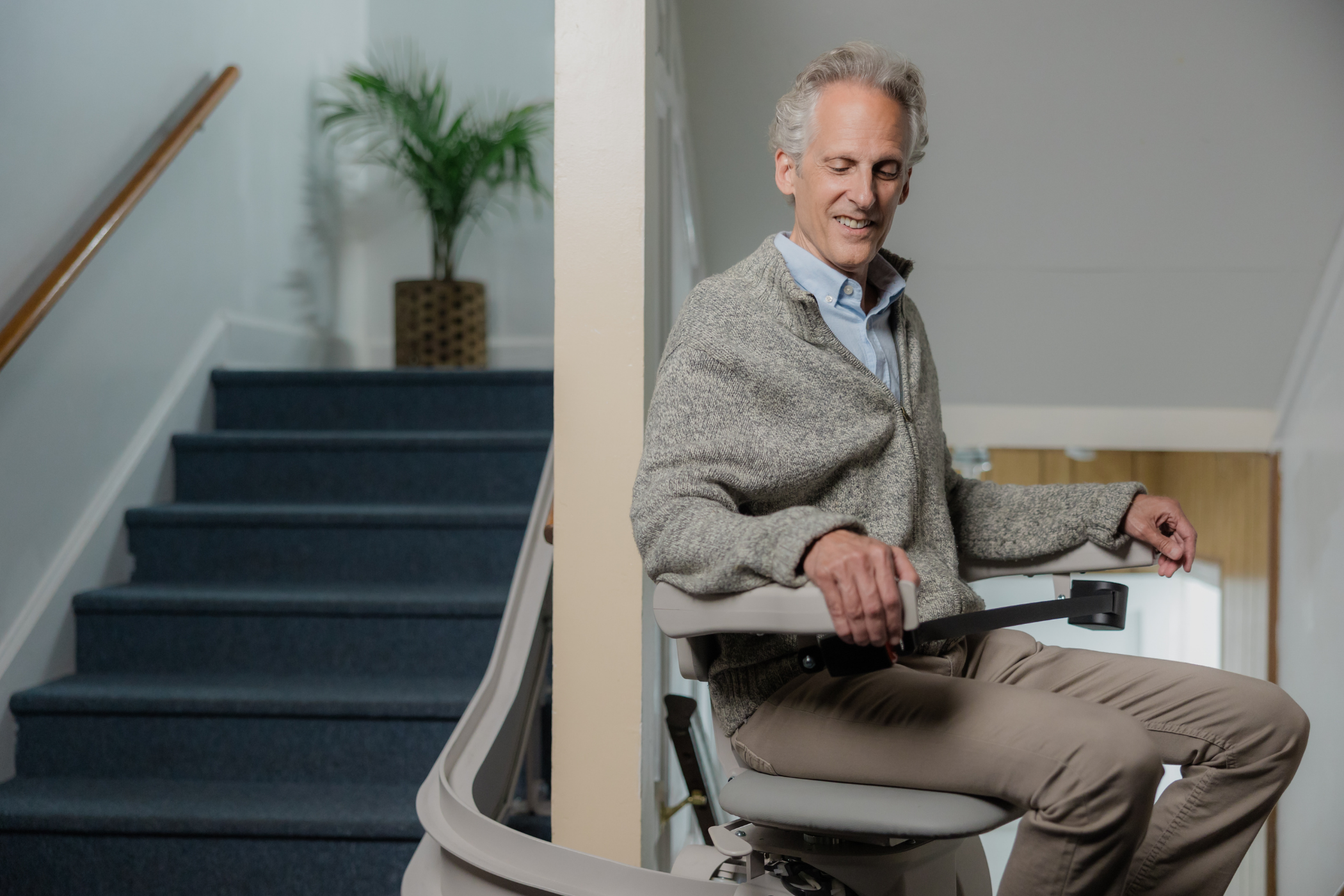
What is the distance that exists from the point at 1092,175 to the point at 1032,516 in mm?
1218

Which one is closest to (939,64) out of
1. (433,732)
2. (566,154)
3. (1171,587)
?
(566,154)

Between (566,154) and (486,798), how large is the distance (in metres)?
0.93

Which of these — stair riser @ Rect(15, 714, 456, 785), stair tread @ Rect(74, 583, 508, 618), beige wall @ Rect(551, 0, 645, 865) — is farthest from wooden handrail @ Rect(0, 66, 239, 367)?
beige wall @ Rect(551, 0, 645, 865)

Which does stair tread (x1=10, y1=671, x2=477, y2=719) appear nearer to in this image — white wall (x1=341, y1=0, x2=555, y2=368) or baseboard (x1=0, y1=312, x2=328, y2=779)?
baseboard (x1=0, y1=312, x2=328, y2=779)

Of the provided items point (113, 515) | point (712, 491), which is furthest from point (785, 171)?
point (113, 515)

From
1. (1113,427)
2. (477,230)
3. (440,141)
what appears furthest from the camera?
(477,230)

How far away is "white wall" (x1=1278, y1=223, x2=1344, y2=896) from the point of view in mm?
2049

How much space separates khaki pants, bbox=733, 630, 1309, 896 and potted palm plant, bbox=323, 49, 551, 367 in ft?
9.33

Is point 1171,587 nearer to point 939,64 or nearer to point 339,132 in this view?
point 939,64

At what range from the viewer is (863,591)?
754 millimetres

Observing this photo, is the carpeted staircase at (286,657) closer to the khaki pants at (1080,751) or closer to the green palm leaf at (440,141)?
the green palm leaf at (440,141)

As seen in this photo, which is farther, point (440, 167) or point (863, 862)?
point (440, 167)

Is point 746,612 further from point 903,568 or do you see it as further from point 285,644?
point 285,644

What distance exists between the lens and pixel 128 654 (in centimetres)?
229
